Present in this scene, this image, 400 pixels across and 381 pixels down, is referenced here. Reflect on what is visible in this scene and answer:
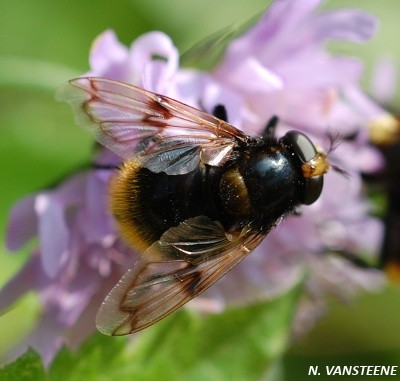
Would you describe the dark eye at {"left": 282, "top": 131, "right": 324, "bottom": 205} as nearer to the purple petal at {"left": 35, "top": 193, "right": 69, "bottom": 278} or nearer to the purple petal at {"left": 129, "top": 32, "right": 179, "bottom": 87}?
the purple petal at {"left": 129, "top": 32, "right": 179, "bottom": 87}

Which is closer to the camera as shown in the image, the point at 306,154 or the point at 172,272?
the point at 172,272

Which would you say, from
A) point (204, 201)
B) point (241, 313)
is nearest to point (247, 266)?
point (241, 313)

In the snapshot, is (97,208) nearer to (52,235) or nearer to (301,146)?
(52,235)

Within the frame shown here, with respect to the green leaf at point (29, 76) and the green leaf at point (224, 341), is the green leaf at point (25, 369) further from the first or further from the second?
the green leaf at point (29, 76)

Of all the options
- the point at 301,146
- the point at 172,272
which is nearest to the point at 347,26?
the point at 301,146

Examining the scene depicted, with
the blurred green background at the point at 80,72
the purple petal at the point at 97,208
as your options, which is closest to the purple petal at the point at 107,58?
the purple petal at the point at 97,208

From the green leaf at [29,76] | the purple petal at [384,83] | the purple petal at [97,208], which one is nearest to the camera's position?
the purple petal at [97,208]
